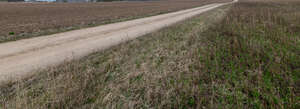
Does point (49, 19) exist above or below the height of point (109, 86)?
above

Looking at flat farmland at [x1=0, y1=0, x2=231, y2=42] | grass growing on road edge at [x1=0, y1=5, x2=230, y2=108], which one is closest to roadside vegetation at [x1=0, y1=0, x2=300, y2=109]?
grass growing on road edge at [x1=0, y1=5, x2=230, y2=108]

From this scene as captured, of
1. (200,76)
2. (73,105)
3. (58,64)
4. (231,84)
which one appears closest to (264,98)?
(231,84)

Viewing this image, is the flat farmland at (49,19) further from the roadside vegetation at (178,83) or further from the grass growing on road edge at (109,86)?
the roadside vegetation at (178,83)

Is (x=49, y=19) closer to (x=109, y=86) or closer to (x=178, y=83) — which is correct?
(x=109, y=86)

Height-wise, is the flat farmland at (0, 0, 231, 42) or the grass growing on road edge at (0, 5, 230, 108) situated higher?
the flat farmland at (0, 0, 231, 42)

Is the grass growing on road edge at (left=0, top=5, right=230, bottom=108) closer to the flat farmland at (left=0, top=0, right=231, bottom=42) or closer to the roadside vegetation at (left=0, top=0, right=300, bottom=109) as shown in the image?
the roadside vegetation at (left=0, top=0, right=300, bottom=109)

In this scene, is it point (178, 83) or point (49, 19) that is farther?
point (49, 19)

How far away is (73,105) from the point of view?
2984 millimetres

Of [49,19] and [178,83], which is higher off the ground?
[49,19]

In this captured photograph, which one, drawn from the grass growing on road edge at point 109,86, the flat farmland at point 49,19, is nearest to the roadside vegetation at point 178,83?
the grass growing on road edge at point 109,86

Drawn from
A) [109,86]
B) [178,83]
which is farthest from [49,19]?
[178,83]

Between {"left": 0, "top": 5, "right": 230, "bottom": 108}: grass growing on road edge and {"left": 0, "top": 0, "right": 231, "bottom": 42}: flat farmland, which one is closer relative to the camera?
{"left": 0, "top": 5, "right": 230, "bottom": 108}: grass growing on road edge

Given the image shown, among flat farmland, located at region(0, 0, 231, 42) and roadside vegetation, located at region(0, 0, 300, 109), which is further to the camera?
flat farmland, located at region(0, 0, 231, 42)

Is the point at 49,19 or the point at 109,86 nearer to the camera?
the point at 109,86
